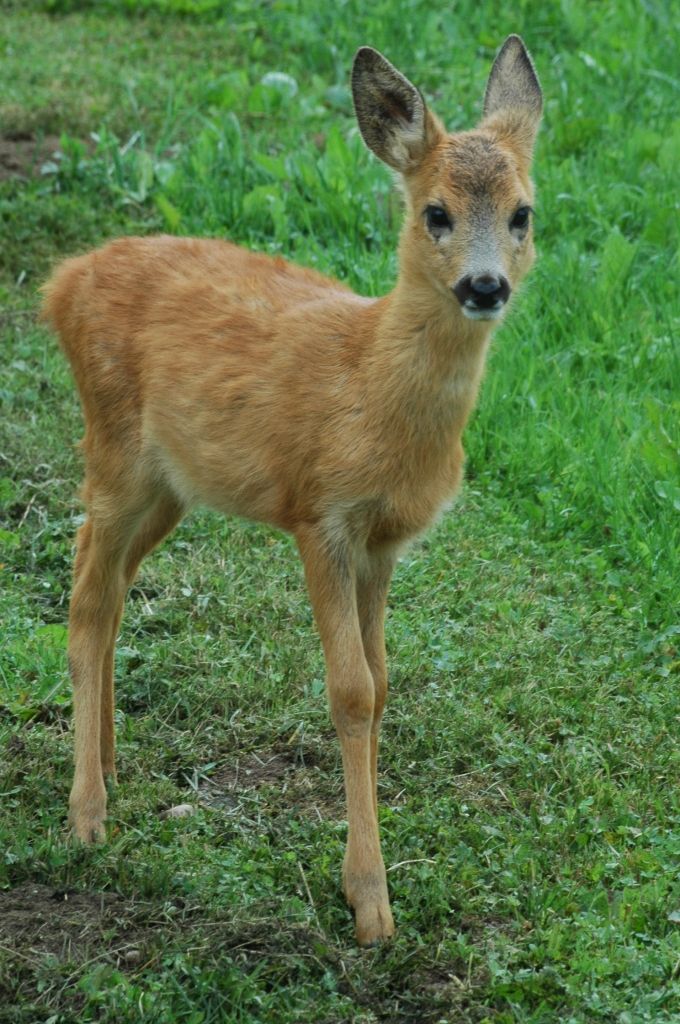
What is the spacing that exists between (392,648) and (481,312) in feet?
6.21

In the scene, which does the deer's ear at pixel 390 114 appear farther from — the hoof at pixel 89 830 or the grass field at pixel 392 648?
the hoof at pixel 89 830

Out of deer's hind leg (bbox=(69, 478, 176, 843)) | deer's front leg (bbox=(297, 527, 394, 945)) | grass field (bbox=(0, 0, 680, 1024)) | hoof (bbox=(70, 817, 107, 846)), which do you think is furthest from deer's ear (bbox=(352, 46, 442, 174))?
hoof (bbox=(70, 817, 107, 846))

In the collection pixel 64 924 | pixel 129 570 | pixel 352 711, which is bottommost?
pixel 64 924

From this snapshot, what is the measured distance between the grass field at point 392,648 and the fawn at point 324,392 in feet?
0.95

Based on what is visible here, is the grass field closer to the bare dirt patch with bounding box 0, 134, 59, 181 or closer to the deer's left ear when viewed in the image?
the bare dirt patch with bounding box 0, 134, 59, 181

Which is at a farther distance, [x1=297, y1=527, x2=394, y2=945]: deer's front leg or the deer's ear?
the deer's ear

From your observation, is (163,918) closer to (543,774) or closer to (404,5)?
(543,774)

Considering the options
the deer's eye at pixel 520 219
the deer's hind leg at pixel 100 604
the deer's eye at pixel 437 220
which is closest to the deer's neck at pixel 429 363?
the deer's eye at pixel 437 220

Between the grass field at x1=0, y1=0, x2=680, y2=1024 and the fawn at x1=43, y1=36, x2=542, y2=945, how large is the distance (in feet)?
0.95

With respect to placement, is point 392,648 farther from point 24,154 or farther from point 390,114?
point 24,154

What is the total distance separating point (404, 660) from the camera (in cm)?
603

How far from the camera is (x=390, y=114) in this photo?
16.6 ft

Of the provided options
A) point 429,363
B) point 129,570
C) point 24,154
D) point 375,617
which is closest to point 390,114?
point 429,363

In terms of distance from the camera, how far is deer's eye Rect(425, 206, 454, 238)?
15.6 feet
